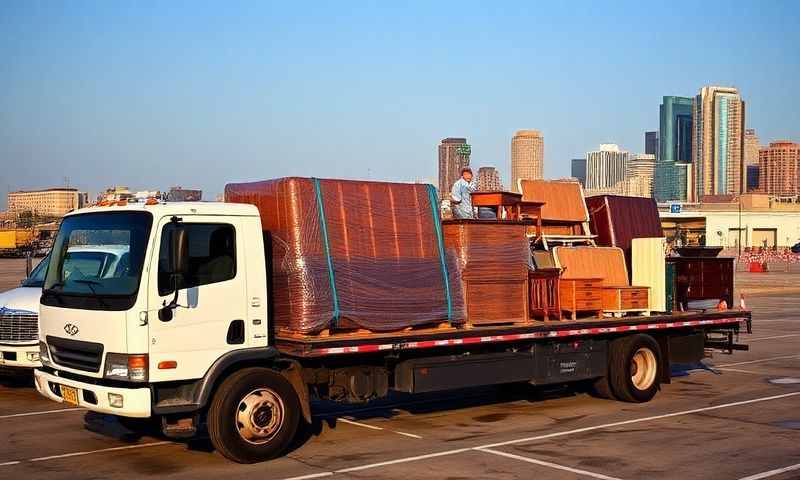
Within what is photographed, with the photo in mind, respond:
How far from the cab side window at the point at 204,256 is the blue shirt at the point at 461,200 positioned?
3875mm

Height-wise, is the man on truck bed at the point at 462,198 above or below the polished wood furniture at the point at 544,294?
above

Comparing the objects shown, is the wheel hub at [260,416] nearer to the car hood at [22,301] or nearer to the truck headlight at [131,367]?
the truck headlight at [131,367]

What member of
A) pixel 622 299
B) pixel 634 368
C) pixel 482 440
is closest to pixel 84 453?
pixel 482 440

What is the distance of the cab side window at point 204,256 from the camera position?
8.94 meters

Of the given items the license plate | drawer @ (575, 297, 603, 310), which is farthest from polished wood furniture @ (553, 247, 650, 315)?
the license plate

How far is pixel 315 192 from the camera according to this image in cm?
997

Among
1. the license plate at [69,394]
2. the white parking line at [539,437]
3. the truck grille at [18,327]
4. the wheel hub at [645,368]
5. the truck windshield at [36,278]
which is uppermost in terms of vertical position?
the truck windshield at [36,278]

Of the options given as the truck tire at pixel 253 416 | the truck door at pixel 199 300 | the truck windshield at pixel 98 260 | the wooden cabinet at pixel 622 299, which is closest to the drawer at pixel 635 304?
the wooden cabinet at pixel 622 299

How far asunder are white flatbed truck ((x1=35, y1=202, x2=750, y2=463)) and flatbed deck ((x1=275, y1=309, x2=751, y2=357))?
0.02 m

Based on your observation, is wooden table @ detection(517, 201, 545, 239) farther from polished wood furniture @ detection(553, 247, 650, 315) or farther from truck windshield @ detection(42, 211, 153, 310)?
truck windshield @ detection(42, 211, 153, 310)

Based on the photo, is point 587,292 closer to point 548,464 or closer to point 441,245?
point 441,245

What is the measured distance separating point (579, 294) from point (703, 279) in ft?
10.3

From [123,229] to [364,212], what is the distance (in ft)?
8.75

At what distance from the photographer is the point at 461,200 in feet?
41.2
